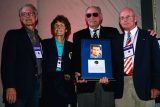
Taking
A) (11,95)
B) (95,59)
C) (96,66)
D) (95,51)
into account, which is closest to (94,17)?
(95,51)

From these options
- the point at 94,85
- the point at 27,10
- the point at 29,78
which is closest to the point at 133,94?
the point at 94,85

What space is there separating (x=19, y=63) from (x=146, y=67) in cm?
192

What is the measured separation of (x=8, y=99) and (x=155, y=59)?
2231 millimetres

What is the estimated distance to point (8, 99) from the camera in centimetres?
416

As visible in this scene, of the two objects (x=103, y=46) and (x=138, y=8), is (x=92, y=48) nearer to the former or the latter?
(x=103, y=46)

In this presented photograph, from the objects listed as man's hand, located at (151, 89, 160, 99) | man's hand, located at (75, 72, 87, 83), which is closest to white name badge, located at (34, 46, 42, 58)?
man's hand, located at (75, 72, 87, 83)

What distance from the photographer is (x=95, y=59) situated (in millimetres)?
4422

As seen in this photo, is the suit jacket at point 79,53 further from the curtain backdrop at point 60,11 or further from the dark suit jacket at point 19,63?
the curtain backdrop at point 60,11

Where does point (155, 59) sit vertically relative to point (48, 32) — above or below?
below

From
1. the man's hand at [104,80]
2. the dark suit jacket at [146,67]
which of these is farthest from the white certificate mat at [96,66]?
the dark suit jacket at [146,67]

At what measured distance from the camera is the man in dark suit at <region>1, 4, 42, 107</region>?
165 inches

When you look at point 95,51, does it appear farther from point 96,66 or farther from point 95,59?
point 96,66

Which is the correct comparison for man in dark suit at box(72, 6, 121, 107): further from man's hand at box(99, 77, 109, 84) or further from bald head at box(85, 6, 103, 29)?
bald head at box(85, 6, 103, 29)

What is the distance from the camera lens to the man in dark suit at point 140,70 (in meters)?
4.19
